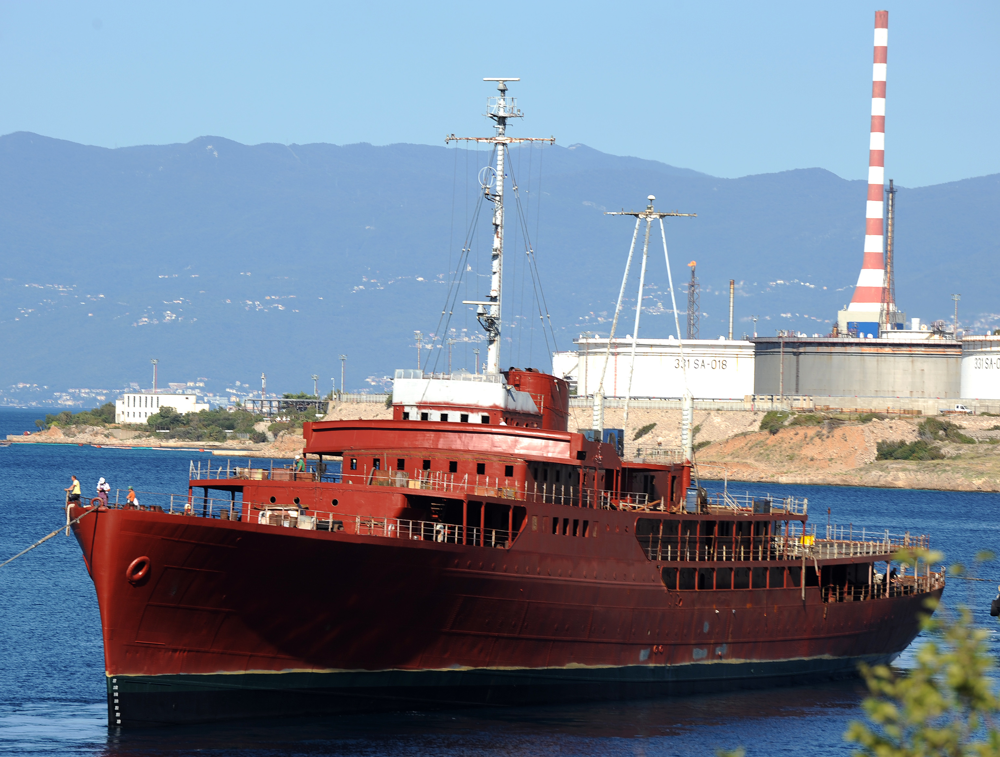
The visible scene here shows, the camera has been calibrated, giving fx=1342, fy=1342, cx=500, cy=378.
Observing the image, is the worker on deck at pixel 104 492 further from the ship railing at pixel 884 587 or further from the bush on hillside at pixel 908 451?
the bush on hillside at pixel 908 451

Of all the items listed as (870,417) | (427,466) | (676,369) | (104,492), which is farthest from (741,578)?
(676,369)

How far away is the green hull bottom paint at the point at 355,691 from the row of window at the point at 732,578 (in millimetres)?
2318

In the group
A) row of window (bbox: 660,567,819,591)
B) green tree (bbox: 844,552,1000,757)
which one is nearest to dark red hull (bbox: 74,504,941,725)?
row of window (bbox: 660,567,819,591)

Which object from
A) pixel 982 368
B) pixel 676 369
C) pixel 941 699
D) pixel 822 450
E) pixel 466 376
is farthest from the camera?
pixel 676 369

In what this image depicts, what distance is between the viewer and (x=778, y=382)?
135000 millimetres

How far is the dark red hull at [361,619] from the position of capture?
87.2ft

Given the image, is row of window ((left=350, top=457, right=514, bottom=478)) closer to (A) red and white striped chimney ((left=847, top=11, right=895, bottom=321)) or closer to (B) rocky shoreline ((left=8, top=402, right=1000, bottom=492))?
(B) rocky shoreline ((left=8, top=402, right=1000, bottom=492))

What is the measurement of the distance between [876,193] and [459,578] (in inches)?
4789

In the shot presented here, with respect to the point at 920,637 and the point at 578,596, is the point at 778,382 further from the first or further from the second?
the point at 578,596

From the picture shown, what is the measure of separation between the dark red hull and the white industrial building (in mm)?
103534

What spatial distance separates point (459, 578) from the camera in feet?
93.8

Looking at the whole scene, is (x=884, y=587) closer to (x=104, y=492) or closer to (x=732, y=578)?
(x=732, y=578)

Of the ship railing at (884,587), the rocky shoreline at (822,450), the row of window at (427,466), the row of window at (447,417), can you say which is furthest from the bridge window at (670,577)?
the rocky shoreline at (822,450)

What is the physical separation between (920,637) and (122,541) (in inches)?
1222
